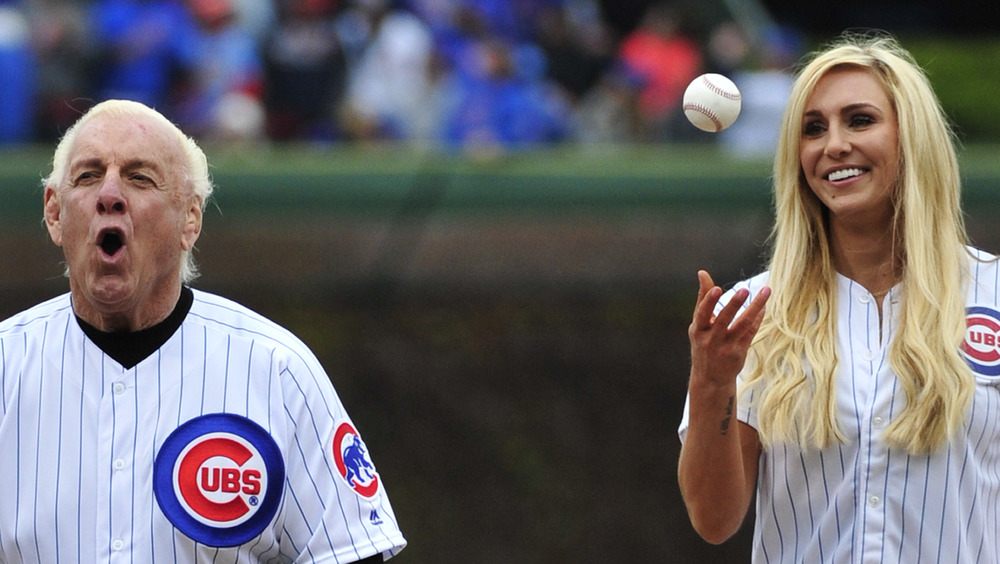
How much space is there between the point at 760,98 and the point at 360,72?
2.35 m

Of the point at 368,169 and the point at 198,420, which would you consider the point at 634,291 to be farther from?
the point at 198,420

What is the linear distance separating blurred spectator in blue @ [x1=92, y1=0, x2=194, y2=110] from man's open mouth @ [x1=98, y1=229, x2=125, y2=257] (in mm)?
4932

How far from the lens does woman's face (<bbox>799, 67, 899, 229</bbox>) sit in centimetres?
330

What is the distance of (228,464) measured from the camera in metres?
2.97

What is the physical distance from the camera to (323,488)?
2.99 metres

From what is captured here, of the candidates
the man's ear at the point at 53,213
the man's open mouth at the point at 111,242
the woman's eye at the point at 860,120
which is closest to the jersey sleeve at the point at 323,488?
the man's open mouth at the point at 111,242

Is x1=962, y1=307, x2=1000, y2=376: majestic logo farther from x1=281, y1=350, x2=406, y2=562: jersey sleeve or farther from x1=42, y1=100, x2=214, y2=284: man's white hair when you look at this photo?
x1=42, y1=100, x2=214, y2=284: man's white hair

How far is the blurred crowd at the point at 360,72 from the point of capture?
309 inches

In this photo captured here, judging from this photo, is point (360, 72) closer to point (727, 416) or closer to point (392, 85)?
point (392, 85)

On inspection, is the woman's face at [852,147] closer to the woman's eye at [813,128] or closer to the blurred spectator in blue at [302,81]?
the woman's eye at [813,128]

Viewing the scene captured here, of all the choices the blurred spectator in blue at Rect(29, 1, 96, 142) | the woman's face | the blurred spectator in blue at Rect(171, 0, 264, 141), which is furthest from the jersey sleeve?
the blurred spectator in blue at Rect(171, 0, 264, 141)

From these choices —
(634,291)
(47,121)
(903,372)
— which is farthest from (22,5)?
(903,372)

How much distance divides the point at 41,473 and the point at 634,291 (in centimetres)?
467

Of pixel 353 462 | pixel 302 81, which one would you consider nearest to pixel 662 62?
pixel 302 81
